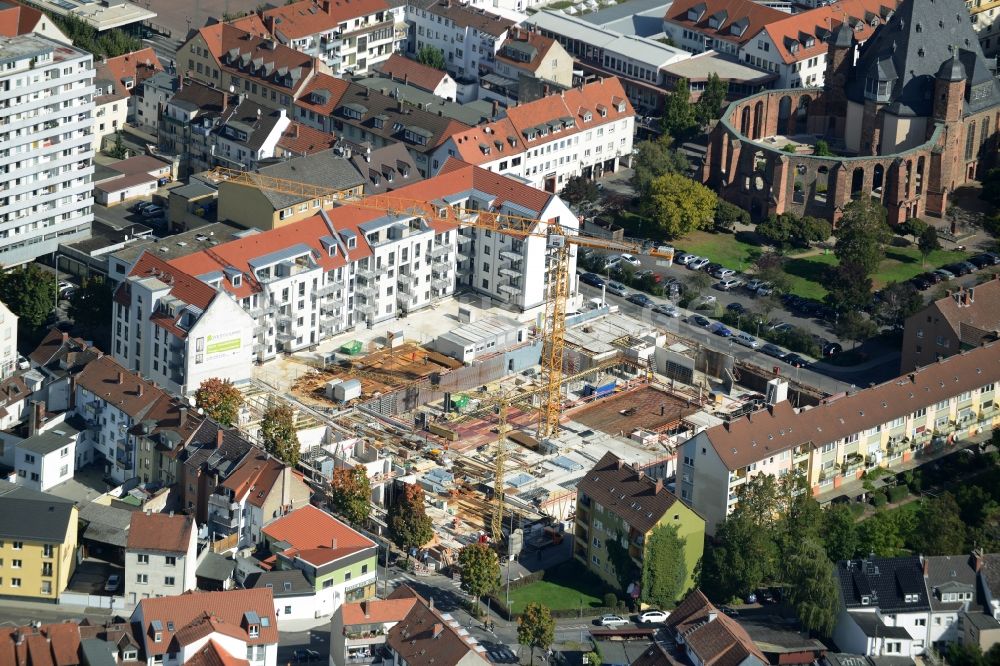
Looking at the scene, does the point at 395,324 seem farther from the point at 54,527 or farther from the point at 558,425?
the point at 54,527

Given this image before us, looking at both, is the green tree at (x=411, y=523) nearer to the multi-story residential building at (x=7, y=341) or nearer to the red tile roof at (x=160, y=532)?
the red tile roof at (x=160, y=532)

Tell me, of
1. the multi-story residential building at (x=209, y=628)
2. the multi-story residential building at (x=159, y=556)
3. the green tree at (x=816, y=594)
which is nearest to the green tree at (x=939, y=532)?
the green tree at (x=816, y=594)

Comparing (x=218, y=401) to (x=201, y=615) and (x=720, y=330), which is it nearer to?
(x=201, y=615)

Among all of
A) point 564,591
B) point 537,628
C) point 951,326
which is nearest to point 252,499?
point 564,591

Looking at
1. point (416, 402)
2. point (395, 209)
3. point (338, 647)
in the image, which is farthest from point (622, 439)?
point (338, 647)

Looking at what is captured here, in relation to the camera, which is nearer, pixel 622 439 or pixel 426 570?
pixel 426 570
